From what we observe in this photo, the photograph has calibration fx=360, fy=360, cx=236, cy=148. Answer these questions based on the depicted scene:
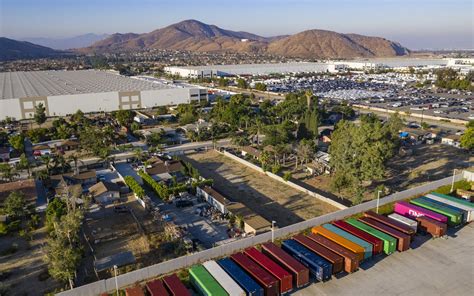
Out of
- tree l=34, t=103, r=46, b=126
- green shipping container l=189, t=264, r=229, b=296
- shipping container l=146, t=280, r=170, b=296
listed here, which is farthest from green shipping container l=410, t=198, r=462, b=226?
tree l=34, t=103, r=46, b=126

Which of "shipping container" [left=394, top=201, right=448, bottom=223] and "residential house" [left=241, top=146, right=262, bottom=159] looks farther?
"residential house" [left=241, top=146, right=262, bottom=159]

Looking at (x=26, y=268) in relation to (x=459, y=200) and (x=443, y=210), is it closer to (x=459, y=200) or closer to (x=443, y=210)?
(x=443, y=210)

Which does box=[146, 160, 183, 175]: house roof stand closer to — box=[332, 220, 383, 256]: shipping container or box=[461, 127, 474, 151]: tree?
box=[332, 220, 383, 256]: shipping container

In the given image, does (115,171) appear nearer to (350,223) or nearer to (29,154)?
(29,154)

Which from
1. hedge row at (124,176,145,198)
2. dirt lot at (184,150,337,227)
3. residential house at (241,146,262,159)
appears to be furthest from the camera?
residential house at (241,146,262,159)

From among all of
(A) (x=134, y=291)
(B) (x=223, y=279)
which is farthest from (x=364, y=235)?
(A) (x=134, y=291)

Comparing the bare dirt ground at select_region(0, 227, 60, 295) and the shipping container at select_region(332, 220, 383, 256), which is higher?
the shipping container at select_region(332, 220, 383, 256)

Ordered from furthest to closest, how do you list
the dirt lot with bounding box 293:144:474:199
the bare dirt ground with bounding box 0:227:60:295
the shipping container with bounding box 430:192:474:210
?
the dirt lot with bounding box 293:144:474:199 → the shipping container with bounding box 430:192:474:210 → the bare dirt ground with bounding box 0:227:60:295
